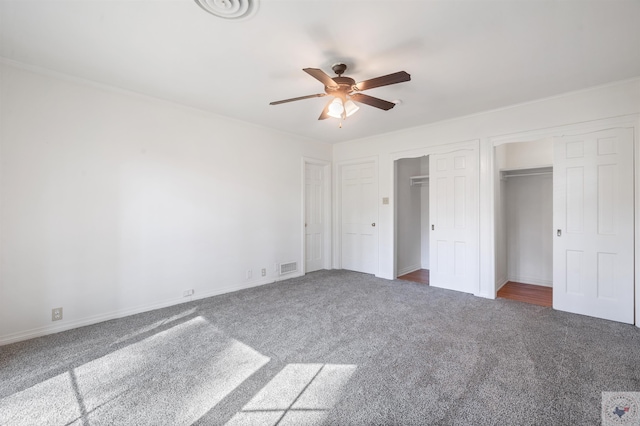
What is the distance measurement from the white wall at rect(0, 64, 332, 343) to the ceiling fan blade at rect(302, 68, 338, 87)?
2.28 metres

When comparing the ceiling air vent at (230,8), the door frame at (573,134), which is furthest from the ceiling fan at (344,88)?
the door frame at (573,134)

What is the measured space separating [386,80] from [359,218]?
138 inches

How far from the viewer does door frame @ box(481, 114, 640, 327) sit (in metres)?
2.99

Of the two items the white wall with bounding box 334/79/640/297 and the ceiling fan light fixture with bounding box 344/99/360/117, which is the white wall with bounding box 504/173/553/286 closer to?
the white wall with bounding box 334/79/640/297

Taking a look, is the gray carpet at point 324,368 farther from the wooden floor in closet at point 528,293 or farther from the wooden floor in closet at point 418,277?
the wooden floor in closet at point 418,277

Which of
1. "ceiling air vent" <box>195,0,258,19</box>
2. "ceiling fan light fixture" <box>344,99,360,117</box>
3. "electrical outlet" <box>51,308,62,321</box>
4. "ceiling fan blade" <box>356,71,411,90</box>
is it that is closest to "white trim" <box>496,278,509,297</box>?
"ceiling fan light fixture" <box>344,99,360,117</box>

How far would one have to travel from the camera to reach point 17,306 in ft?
8.70

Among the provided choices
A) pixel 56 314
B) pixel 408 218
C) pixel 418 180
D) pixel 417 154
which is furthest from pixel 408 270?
pixel 56 314

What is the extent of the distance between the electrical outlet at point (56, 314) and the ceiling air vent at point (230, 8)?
10.5 feet

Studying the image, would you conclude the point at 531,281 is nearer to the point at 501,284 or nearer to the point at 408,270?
the point at 501,284

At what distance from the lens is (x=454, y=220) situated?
4328mm

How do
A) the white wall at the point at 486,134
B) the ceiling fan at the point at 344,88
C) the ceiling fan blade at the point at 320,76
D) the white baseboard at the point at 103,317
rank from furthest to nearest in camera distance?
the white wall at the point at 486,134 < the white baseboard at the point at 103,317 < the ceiling fan at the point at 344,88 < the ceiling fan blade at the point at 320,76

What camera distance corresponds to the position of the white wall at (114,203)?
2665mm

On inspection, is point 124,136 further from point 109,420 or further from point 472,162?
point 472,162
